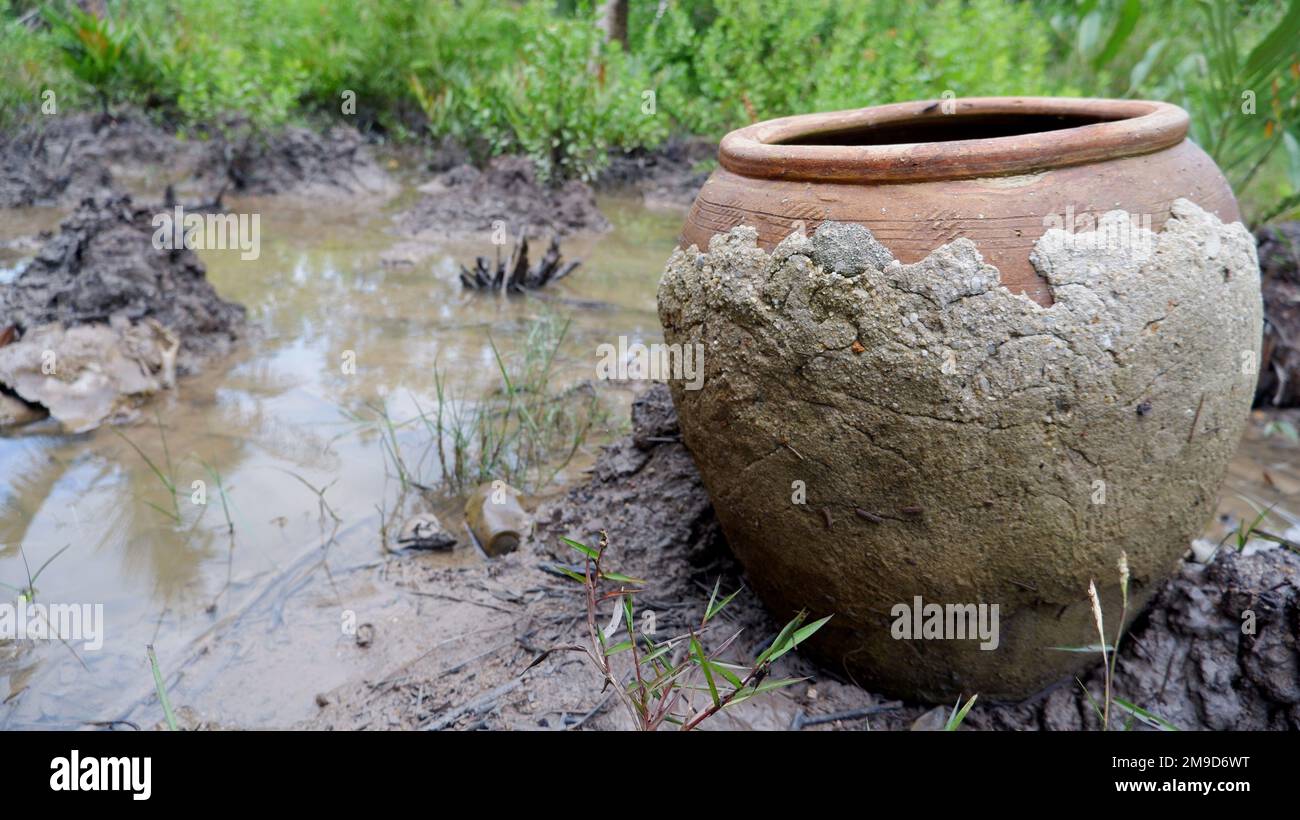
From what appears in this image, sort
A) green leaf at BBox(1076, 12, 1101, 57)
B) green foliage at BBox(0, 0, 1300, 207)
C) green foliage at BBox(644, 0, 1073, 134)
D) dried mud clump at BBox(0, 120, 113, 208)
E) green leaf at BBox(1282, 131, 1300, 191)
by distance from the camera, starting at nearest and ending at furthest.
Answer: green leaf at BBox(1282, 131, 1300, 191), green leaf at BBox(1076, 12, 1101, 57), green foliage at BBox(644, 0, 1073, 134), green foliage at BBox(0, 0, 1300, 207), dried mud clump at BBox(0, 120, 113, 208)

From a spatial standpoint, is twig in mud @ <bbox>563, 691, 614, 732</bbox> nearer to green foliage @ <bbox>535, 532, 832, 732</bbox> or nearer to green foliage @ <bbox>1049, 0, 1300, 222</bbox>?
green foliage @ <bbox>535, 532, 832, 732</bbox>

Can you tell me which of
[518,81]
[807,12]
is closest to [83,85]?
[518,81]

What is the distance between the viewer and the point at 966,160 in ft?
6.16

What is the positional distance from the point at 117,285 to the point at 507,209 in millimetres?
3334

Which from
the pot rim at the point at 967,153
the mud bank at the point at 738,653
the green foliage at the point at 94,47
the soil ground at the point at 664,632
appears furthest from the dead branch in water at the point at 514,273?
the green foliage at the point at 94,47

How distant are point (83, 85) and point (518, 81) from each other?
4602mm

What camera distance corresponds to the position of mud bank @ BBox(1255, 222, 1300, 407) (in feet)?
14.3

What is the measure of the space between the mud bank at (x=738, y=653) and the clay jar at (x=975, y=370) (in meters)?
0.14

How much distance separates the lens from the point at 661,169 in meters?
8.95

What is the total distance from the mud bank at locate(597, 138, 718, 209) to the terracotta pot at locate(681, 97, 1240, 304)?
6635 mm

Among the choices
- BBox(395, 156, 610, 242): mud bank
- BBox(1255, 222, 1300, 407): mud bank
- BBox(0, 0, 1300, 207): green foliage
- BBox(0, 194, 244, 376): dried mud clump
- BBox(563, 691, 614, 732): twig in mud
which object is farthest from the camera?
BBox(395, 156, 610, 242): mud bank

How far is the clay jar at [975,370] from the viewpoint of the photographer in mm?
1829

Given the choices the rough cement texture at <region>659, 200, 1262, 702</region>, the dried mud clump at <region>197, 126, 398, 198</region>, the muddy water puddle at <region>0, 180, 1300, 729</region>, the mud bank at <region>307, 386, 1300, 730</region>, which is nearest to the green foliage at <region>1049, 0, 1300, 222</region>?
the muddy water puddle at <region>0, 180, 1300, 729</region>

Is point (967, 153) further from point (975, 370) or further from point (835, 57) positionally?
point (835, 57)
